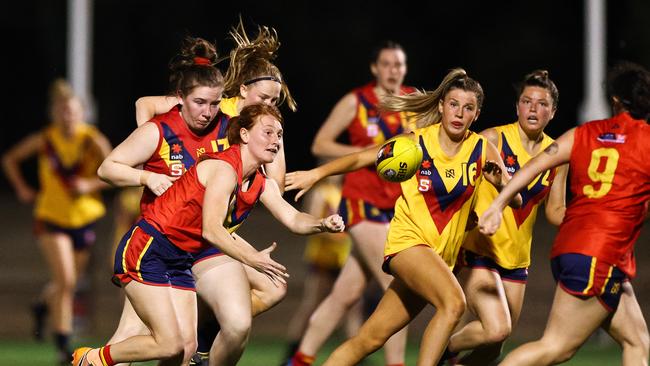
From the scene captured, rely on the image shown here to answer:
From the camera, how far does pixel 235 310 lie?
6852mm

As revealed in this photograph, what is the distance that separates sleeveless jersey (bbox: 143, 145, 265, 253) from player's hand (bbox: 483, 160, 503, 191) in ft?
3.99

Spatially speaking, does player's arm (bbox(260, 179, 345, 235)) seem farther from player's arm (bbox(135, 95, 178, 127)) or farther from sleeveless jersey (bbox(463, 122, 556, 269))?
sleeveless jersey (bbox(463, 122, 556, 269))

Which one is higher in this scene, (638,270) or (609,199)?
(609,199)

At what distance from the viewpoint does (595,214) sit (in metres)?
6.54

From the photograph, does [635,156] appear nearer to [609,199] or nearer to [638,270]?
[609,199]

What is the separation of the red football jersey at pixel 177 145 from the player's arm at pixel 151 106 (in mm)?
260

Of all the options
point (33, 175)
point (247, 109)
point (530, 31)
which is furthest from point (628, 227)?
point (33, 175)

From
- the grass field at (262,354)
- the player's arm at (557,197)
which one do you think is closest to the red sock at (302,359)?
the grass field at (262,354)

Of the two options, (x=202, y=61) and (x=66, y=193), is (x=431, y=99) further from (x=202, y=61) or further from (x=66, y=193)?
(x=66, y=193)

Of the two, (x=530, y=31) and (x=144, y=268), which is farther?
(x=530, y=31)

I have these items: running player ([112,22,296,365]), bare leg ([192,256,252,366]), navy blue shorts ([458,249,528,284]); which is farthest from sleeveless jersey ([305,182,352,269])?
bare leg ([192,256,252,366])

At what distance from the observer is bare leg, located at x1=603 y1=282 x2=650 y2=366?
6637 millimetres

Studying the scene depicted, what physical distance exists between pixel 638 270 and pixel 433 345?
1092 cm

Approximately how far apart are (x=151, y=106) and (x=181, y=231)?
1031mm
